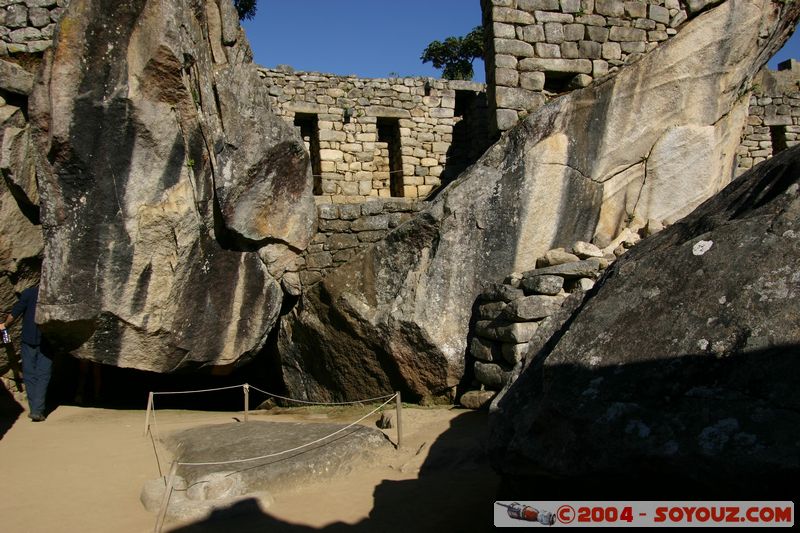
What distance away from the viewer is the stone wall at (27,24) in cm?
597

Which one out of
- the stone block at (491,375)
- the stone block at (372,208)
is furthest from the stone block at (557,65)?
the stone block at (491,375)

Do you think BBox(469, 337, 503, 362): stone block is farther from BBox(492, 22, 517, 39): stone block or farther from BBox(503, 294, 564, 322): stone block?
BBox(492, 22, 517, 39): stone block

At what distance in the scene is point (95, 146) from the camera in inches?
220

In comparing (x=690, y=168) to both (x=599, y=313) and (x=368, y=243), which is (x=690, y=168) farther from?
(x=599, y=313)

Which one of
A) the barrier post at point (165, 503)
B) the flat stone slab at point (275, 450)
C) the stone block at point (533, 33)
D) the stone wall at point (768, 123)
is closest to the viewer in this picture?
the barrier post at point (165, 503)

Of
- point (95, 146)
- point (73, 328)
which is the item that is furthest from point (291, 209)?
point (73, 328)

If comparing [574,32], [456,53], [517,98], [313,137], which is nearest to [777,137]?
[574,32]

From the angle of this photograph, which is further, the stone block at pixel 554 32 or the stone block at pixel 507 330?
the stone block at pixel 554 32

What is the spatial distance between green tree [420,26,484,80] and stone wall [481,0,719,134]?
21.0 metres

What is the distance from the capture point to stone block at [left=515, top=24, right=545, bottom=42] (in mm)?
6688

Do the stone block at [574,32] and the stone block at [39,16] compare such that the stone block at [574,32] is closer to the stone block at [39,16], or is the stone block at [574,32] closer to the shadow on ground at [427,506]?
the shadow on ground at [427,506]

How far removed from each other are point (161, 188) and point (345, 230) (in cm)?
193

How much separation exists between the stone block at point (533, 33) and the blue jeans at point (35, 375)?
588cm

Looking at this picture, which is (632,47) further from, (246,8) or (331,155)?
(246,8)
